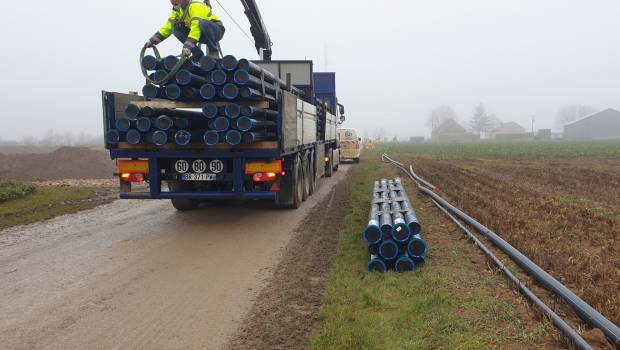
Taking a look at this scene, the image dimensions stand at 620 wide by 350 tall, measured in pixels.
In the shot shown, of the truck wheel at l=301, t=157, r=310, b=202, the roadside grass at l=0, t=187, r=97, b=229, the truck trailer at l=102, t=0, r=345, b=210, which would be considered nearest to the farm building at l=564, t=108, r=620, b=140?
the truck wheel at l=301, t=157, r=310, b=202

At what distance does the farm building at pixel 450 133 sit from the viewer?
452ft

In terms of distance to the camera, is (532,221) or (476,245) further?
(532,221)

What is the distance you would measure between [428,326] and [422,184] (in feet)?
32.9

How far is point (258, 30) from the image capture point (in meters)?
15.7

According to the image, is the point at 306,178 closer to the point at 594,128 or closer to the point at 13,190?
the point at 13,190

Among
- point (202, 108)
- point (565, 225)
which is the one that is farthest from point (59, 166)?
point (565, 225)

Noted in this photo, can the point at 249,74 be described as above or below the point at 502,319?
above

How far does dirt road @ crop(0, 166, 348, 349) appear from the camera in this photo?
4.08 m

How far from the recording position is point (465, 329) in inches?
151

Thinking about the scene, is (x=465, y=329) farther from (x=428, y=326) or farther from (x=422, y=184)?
(x=422, y=184)

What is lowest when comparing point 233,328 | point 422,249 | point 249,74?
point 233,328

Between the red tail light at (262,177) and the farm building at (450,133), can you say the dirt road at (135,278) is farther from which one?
the farm building at (450,133)

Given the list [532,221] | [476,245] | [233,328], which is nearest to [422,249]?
[476,245]

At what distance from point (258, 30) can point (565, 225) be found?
11417mm
